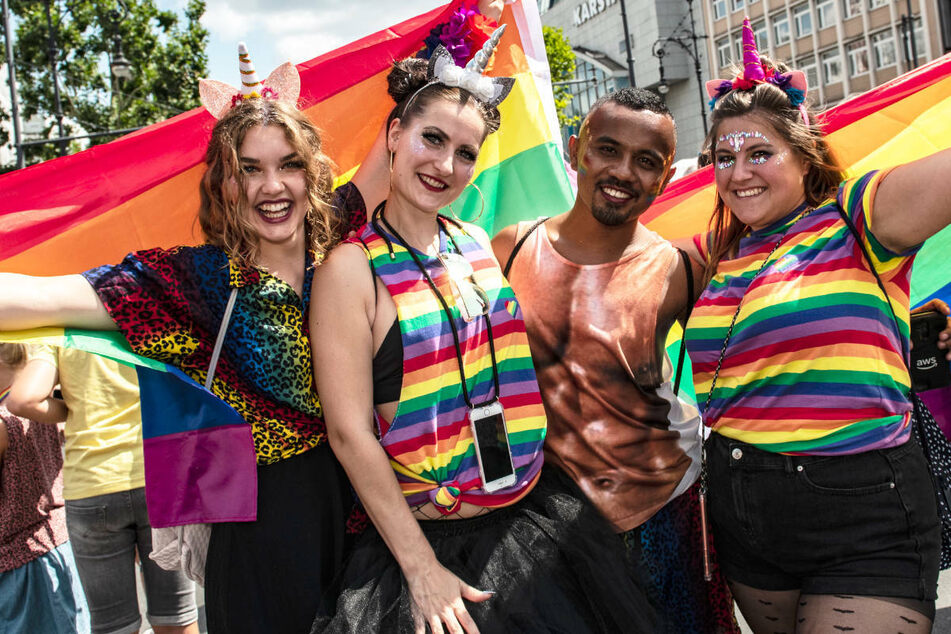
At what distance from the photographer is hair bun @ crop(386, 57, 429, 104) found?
2527 mm

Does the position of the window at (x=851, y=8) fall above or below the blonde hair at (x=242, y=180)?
above

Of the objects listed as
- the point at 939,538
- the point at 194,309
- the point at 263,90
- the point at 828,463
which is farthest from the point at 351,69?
the point at 939,538

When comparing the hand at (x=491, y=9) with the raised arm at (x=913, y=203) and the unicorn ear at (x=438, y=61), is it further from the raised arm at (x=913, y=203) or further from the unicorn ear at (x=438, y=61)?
the raised arm at (x=913, y=203)

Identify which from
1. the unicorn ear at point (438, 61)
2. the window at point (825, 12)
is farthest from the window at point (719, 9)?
the unicorn ear at point (438, 61)

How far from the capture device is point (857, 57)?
123 ft

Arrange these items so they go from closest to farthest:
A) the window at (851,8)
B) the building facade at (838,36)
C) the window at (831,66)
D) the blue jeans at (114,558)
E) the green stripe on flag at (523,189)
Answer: the blue jeans at (114,558), the green stripe on flag at (523,189), the building facade at (838,36), the window at (851,8), the window at (831,66)

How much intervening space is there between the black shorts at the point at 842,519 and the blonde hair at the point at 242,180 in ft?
4.79

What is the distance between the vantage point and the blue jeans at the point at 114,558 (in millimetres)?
3412

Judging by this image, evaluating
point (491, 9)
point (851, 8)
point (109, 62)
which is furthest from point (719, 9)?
point (491, 9)

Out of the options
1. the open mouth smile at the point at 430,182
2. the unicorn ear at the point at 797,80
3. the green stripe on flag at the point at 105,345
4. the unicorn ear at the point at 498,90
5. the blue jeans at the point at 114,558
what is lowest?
the blue jeans at the point at 114,558

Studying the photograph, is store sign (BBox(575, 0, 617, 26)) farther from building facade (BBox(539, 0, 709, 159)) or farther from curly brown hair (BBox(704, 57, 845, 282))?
curly brown hair (BBox(704, 57, 845, 282))

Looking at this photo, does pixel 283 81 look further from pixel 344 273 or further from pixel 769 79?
pixel 769 79

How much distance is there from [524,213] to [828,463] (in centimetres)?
180

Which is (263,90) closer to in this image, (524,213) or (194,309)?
(194,309)
